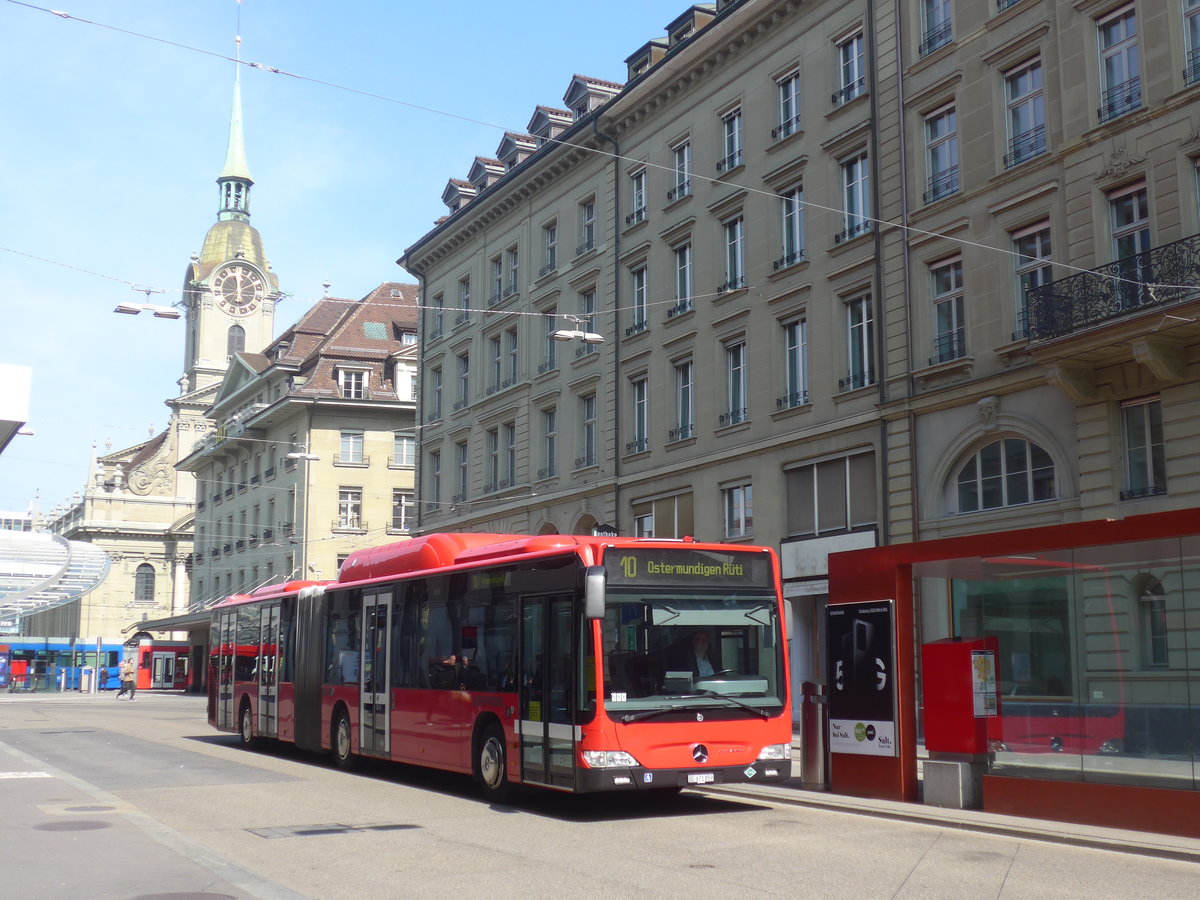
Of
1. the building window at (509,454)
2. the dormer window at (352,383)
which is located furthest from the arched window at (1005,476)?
the dormer window at (352,383)

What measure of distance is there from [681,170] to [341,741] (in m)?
19.0

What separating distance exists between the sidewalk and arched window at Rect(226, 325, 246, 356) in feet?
350

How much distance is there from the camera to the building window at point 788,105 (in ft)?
99.2

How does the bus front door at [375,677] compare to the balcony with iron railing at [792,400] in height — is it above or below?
below

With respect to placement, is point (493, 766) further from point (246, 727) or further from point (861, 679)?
point (246, 727)

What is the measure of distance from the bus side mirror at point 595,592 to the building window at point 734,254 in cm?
1902

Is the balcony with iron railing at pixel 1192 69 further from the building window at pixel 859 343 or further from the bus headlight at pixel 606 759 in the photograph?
the bus headlight at pixel 606 759

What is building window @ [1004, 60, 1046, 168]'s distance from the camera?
23734 mm

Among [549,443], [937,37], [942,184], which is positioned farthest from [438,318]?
[942,184]

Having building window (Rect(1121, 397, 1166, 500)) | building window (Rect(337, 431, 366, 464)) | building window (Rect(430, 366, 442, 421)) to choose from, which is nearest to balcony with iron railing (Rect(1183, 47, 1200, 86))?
building window (Rect(1121, 397, 1166, 500))

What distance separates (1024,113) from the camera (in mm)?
24172

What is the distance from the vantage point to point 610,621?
13734 mm

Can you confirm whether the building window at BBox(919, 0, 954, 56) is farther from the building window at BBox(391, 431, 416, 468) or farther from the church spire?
the church spire

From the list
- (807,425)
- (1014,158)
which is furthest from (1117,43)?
(807,425)
